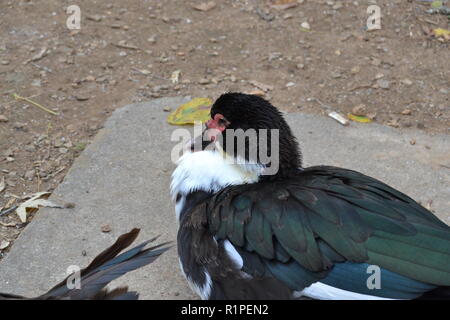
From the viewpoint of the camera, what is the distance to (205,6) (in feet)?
19.9

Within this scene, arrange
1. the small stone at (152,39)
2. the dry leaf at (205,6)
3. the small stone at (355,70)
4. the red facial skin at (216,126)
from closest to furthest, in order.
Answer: the red facial skin at (216,126) → the small stone at (355,70) → the small stone at (152,39) → the dry leaf at (205,6)

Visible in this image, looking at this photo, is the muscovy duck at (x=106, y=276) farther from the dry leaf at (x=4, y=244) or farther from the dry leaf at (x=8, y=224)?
the dry leaf at (x=8, y=224)

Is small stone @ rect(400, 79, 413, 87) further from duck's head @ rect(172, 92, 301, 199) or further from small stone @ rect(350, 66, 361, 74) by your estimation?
duck's head @ rect(172, 92, 301, 199)

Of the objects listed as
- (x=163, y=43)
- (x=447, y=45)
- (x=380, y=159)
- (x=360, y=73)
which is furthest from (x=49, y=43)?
(x=447, y=45)

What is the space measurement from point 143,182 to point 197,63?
1588 mm

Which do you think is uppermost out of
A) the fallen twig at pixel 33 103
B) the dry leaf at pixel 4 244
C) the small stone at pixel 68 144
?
the fallen twig at pixel 33 103

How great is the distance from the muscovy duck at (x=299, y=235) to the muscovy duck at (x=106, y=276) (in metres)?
0.32

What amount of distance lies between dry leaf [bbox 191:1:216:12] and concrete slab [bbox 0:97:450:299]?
145 centimetres

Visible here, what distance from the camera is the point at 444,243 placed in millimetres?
2713

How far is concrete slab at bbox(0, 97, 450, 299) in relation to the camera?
3.46 m

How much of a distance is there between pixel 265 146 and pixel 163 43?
2.63 m

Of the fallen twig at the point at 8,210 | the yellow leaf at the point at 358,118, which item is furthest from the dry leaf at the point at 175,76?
the fallen twig at the point at 8,210

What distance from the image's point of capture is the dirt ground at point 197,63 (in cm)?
472
